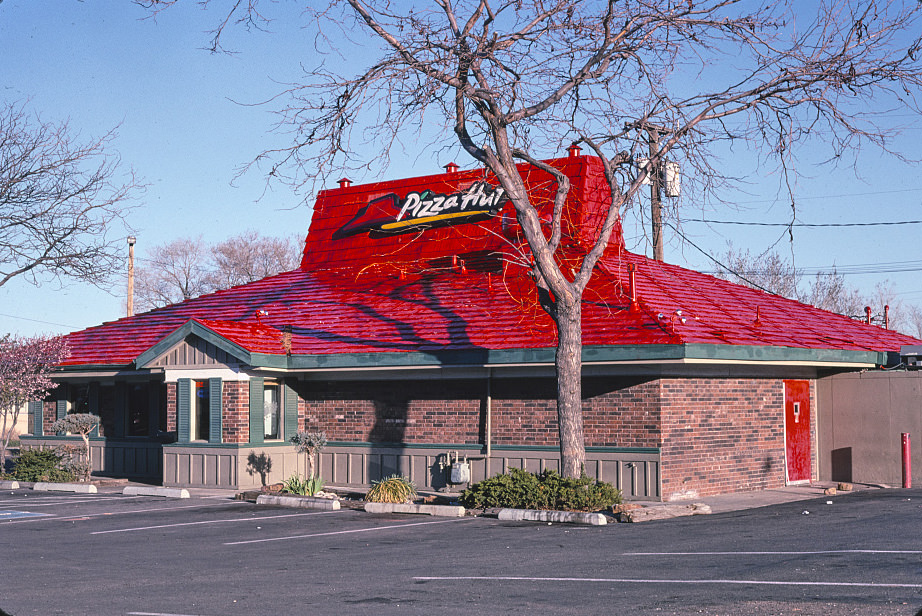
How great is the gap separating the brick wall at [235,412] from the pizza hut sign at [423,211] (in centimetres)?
749

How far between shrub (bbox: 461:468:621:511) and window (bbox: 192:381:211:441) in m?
7.39

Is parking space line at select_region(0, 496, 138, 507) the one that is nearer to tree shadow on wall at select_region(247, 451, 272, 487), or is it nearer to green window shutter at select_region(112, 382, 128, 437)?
tree shadow on wall at select_region(247, 451, 272, 487)

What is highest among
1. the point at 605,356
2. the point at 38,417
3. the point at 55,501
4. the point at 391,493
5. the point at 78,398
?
the point at 605,356

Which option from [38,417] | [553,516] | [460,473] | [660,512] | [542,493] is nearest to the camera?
[553,516]

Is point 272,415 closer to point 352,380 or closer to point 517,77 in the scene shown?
point 352,380

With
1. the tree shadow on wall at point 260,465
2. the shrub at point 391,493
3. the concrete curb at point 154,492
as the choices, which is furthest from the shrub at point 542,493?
the concrete curb at point 154,492

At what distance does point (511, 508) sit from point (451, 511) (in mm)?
1044

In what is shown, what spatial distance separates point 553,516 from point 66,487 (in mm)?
12028

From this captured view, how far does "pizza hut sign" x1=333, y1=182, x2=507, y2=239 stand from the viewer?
85.1 feet

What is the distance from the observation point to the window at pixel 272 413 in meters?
22.8

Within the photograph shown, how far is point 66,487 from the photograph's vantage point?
2270cm

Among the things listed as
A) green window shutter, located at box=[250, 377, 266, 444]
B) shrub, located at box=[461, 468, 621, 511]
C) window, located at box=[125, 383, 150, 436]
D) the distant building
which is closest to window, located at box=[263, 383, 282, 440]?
the distant building

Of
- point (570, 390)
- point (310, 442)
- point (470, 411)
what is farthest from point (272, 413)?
point (570, 390)

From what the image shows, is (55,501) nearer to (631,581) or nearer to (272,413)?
(272,413)
